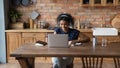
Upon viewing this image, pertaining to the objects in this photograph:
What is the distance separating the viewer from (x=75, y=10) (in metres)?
5.66

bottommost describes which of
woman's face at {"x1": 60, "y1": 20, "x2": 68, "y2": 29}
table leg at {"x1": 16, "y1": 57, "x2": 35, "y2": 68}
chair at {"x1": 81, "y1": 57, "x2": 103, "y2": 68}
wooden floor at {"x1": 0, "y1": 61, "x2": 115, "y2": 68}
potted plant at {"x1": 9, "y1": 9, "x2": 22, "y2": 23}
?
wooden floor at {"x1": 0, "y1": 61, "x2": 115, "y2": 68}

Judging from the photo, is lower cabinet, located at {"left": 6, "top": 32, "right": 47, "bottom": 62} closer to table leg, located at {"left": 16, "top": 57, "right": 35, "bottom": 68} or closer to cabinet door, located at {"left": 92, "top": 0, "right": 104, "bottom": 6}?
cabinet door, located at {"left": 92, "top": 0, "right": 104, "bottom": 6}

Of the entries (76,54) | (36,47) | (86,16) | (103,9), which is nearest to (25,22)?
(86,16)

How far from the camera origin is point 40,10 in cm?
570

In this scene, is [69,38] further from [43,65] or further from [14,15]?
[14,15]

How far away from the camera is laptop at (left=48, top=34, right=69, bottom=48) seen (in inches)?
132

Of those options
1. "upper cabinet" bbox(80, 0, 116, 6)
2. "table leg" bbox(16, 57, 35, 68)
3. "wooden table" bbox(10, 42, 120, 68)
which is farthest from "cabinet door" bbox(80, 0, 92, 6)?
"table leg" bbox(16, 57, 35, 68)

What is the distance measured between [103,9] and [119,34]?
2.47 ft

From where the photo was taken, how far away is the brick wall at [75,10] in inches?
222

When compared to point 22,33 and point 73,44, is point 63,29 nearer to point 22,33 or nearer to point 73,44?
point 73,44

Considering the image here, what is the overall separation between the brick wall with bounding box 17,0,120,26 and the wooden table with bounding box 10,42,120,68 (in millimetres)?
2118

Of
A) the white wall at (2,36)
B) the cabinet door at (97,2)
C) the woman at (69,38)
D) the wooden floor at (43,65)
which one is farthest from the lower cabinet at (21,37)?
the woman at (69,38)

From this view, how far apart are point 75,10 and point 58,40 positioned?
7.92 ft

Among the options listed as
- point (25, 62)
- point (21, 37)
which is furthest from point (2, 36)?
point (25, 62)
